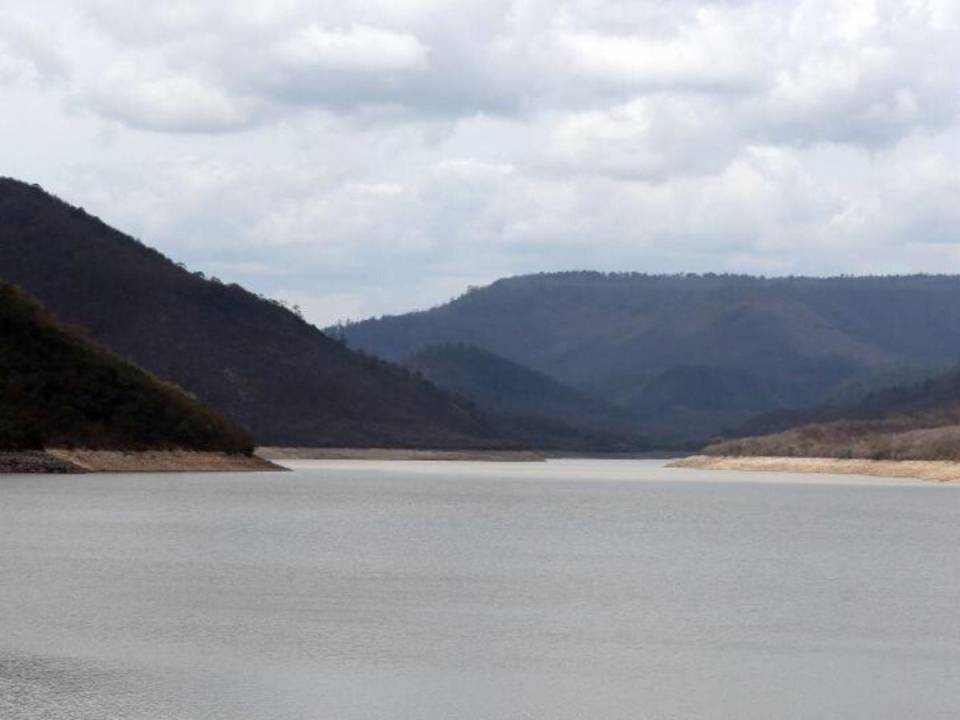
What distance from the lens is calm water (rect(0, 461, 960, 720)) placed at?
3644cm

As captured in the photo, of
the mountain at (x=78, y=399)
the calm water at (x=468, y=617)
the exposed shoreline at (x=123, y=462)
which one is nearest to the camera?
the calm water at (x=468, y=617)

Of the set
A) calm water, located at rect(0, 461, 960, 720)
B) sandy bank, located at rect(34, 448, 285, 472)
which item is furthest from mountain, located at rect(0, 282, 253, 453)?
calm water, located at rect(0, 461, 960, 720)

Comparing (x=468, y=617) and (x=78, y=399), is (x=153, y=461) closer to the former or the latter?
(x=78, y=399)

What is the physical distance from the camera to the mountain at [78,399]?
513 feet

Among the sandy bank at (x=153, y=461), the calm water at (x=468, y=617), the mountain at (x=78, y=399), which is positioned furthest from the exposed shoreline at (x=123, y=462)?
the calm water at (x=468, y=617)

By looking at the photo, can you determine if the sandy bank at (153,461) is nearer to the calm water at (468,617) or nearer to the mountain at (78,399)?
the mountain at (78,399)

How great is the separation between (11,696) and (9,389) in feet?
411

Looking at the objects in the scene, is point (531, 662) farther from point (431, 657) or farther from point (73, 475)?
point (73, 475)

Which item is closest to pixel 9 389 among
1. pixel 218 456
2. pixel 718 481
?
pixel 218 456

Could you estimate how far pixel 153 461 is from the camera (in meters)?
171

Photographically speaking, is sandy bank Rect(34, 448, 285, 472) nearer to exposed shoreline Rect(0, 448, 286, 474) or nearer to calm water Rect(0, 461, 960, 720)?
exposed shoreline Rect(0, 448, 286, 474)

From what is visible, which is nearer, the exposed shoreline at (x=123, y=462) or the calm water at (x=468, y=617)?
the calm water at (x=468, y=617)

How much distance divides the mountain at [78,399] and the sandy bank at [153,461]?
0.74m

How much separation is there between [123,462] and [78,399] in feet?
22.4
